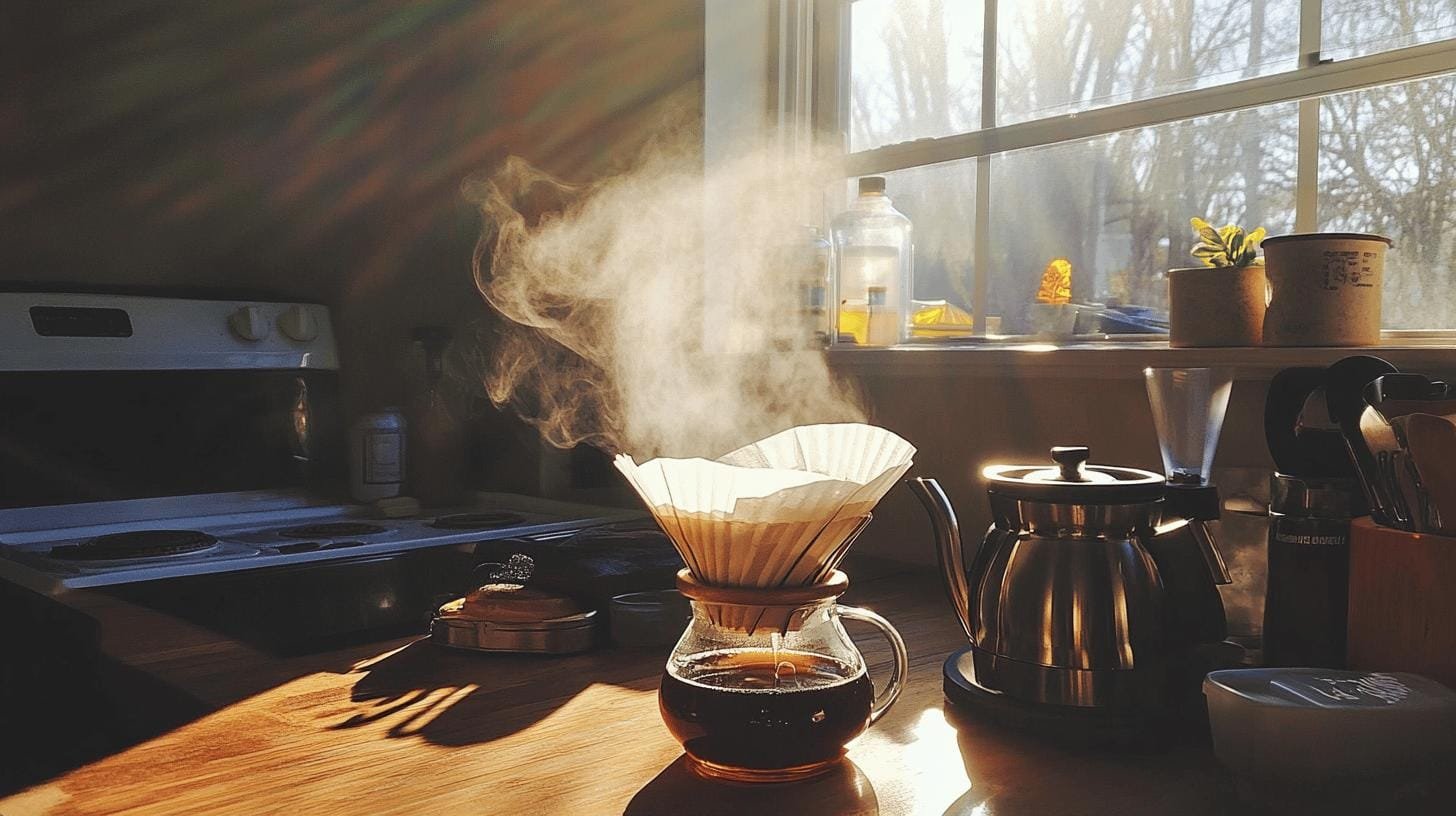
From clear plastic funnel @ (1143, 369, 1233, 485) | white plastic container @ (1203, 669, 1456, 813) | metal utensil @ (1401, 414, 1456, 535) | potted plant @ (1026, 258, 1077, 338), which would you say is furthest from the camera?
potted plant @ (1026, 258, 1077, 338)

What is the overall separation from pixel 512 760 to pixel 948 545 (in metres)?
0.42

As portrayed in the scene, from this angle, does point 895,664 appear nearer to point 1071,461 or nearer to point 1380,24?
point 1071,461

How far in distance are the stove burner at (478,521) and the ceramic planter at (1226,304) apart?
122 cm

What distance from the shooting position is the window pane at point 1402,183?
55.7 inches

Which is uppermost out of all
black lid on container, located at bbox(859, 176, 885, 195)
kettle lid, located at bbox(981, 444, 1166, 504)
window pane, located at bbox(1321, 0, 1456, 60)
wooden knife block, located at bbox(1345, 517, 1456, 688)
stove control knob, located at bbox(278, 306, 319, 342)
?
window pane, located at bbox(1321, 0, 1456, 60)

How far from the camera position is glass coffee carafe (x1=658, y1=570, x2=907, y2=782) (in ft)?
2.35

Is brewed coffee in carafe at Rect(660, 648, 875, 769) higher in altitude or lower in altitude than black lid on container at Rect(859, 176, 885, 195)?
lower

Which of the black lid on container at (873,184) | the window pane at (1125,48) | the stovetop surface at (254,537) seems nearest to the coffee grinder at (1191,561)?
the window pane at (1125,48)

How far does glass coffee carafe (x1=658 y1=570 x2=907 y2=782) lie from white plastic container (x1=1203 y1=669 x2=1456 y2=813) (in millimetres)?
245

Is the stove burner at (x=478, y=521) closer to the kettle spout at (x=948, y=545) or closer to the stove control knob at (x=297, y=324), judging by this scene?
the stove control knob at (x=297, y=324)

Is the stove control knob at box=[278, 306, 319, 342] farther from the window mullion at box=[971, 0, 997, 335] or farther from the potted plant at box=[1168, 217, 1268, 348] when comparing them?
the potted plant at box=[1168, 217, 1268, 348]

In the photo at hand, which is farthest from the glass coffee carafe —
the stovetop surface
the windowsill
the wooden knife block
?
the stovetop surface

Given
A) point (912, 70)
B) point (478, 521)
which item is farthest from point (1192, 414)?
point (478, 521)

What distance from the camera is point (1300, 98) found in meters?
1.53
